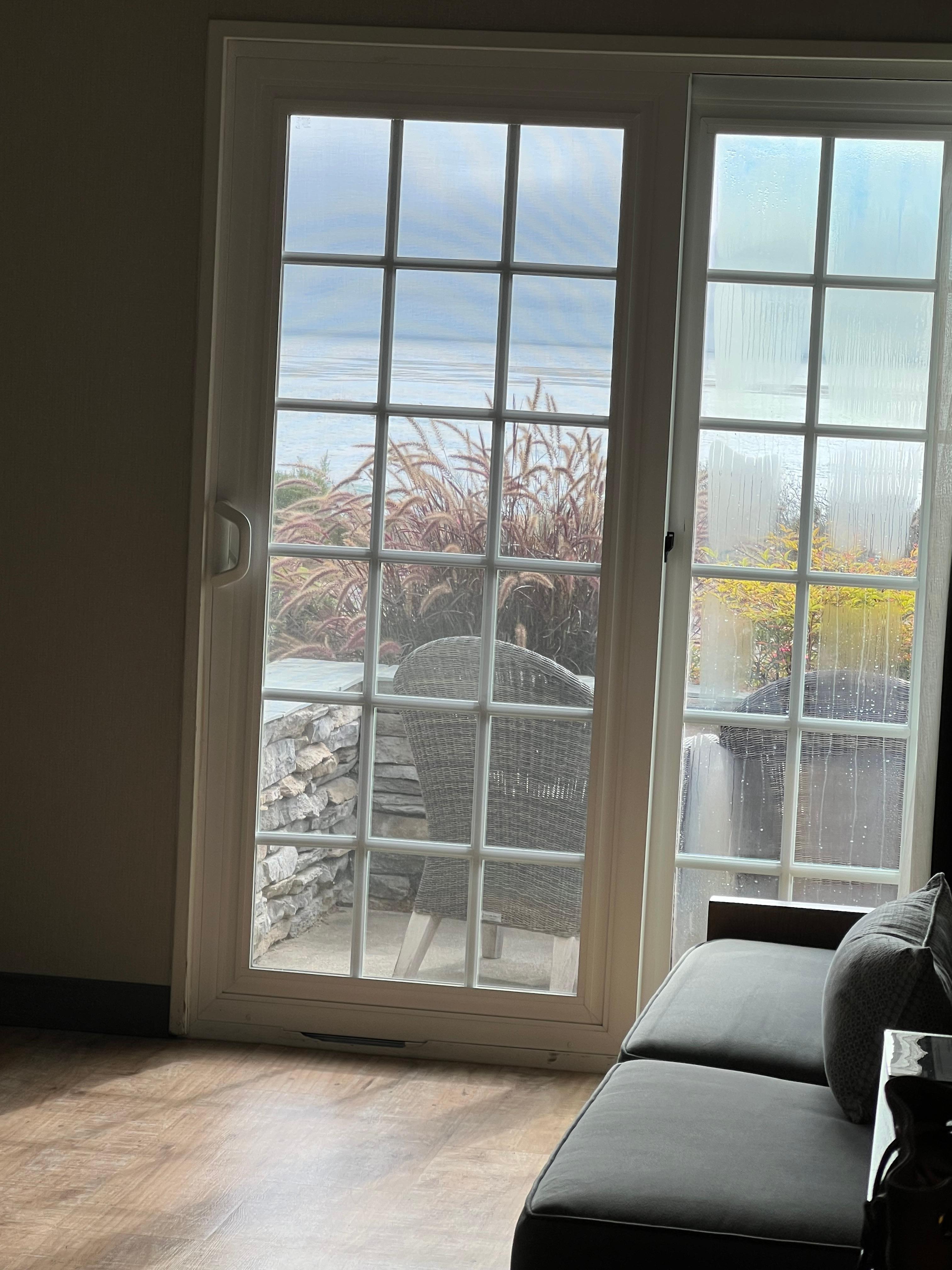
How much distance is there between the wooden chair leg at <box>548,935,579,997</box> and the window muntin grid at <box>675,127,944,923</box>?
0.96 ft

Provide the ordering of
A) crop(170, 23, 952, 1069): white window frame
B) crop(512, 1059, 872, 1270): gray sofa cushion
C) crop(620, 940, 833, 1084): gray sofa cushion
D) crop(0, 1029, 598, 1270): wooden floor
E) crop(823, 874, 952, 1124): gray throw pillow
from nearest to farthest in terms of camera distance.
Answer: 1. crop(512, 1059, 872, 1270): gray sofa cushion
2. crop(823, 874, 952, 1124): gray throw pillow
3. crop(620, 940, 833, 1084): gray sofa cushion
4. crop(0, 1029, 598, 1270): wooden floor
5. crop(170, 23, 952, 1069): white window frame

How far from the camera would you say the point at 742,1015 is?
2.01m

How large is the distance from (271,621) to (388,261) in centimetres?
92

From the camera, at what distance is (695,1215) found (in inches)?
53.2

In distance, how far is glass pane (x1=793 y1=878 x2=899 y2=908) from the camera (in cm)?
296

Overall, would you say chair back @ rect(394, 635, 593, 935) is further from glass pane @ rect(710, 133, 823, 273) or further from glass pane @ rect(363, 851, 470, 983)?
glass pane @ rect(710, 133, 823, 273)

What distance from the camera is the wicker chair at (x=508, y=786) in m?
2.96

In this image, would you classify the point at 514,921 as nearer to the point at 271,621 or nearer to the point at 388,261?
the point at 271,621

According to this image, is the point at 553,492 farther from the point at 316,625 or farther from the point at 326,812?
the point at 326,812

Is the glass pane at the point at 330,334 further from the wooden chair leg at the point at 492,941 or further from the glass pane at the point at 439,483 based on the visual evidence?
the wooden chair leg at the point at 492,941

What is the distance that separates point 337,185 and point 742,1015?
2092 mm

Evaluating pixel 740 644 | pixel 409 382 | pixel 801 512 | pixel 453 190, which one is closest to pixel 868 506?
pixel 801 512

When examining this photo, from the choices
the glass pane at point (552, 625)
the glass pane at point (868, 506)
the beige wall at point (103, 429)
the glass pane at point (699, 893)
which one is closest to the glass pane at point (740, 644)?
the glass pane at point (868, 506)

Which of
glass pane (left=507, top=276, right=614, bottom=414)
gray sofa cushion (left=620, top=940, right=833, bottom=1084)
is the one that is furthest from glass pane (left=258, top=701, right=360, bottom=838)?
gray sofa cushion (left=620, top=940, right=833, bottom=1084)
